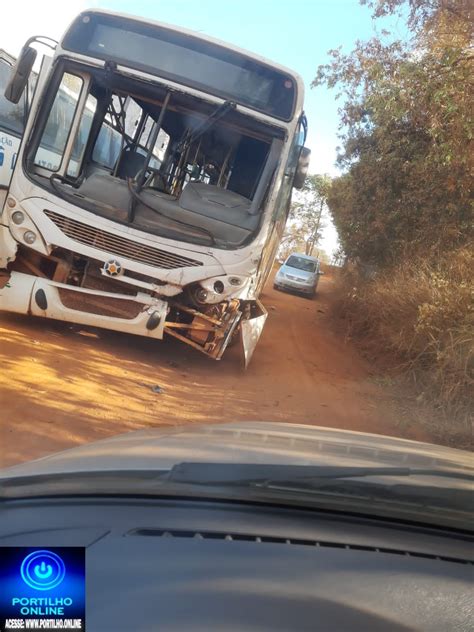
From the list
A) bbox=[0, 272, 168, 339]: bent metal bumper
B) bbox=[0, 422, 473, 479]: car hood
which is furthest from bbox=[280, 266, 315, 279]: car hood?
A: bbox=[0, 422, 473, 479]: car hood

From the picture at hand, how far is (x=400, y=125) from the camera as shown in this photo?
13.7 m

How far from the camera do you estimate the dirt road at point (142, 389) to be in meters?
5.34

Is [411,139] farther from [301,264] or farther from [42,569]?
[42,569]

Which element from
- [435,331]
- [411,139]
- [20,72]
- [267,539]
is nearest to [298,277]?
[411,139]

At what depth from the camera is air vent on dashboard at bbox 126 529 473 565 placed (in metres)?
1.76

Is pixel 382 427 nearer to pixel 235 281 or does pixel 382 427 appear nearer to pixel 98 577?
pixel 235 281

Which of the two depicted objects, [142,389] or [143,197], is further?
[143,197]

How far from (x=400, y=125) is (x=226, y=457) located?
1291 cm

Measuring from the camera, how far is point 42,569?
1676 mm

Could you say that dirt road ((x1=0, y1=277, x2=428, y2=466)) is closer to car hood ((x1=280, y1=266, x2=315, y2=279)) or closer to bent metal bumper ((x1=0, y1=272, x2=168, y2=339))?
bent metal bumper ((x1=0, y1=272, x2=168, y2=339))

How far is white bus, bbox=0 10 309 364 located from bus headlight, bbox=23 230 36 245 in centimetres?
1

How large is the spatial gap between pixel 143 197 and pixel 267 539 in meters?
6.62

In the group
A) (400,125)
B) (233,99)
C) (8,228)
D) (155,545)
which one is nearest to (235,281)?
(233,99)

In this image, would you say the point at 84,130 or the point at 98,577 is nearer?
the point at 98,577
